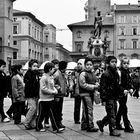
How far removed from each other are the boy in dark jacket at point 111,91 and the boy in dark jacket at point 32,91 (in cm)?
196

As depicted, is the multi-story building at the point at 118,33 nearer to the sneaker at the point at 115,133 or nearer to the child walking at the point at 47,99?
the child walking at the point at 47,99

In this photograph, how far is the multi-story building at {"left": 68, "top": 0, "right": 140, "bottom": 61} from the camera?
8200 cm

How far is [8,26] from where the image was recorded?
208 feet

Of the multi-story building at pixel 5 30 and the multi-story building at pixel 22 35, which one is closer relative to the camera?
the multi-story building at pixel 5 30

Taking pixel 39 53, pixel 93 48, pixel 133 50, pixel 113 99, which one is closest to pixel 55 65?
pixel 113 99

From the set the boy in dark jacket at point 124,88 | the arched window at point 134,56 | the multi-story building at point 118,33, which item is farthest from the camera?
the multi-story building at point 118,33

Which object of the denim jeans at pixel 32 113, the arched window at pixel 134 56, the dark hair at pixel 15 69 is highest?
the arched window at pixel 134 56

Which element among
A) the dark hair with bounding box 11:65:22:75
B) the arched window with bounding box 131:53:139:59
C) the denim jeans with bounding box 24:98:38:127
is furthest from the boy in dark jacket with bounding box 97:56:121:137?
the arched window with bounding box 131:53:139:59

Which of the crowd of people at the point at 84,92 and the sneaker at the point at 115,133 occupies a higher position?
the crowd of people at the point at 84,92

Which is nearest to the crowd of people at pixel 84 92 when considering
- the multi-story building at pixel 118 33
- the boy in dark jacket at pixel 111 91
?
the boy in dark jacket at pixel 111 91

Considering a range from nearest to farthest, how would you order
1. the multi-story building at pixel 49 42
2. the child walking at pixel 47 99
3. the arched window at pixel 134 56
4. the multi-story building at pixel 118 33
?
the child walking at pixel 47 99
the arched window at pixel 134 56
the multi-story building at pixel 118 33
the multi-story building at pixel 49 42

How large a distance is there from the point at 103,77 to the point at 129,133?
1490 millimetres

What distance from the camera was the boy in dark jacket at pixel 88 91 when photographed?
908 cm

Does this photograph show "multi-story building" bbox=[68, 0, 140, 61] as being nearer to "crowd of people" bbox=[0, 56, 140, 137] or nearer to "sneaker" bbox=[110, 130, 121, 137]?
"crowd of people" bbox=[0, 56, 140, 137]
